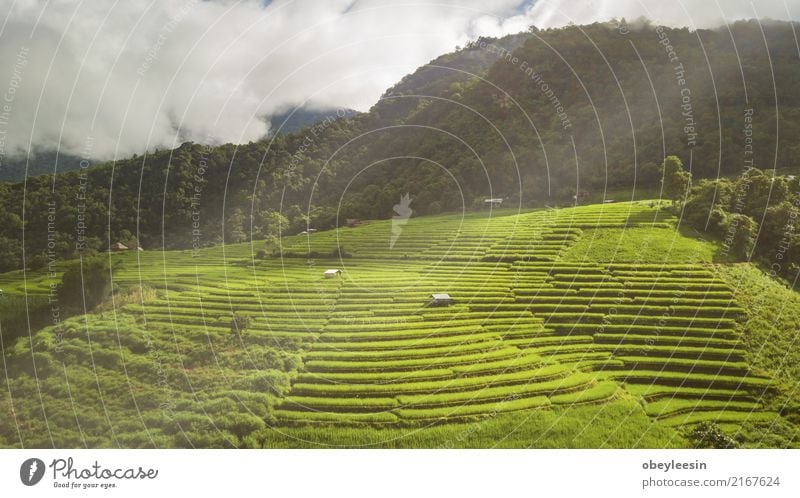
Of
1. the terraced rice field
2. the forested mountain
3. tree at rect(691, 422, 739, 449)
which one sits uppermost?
the forested mountain

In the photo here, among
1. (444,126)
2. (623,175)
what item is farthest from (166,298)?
(623,175)

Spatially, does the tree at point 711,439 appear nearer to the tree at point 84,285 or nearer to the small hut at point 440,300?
the small hut at point 440,300

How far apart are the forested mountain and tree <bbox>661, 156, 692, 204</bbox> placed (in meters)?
3.08

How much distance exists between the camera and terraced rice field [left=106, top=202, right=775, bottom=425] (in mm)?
15992

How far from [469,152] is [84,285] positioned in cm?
3424

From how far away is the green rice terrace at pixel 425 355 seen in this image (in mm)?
14734

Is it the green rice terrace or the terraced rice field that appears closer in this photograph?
the green rice terrace

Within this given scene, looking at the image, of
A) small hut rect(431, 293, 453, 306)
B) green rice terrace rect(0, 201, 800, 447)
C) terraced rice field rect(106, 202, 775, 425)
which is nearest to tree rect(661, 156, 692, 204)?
terraced rice field rect(106, 202, 775, 425)

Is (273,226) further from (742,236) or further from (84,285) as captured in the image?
(742,236)

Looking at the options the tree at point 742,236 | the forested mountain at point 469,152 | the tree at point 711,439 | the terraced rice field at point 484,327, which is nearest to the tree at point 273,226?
the forested mountain at point 469,152

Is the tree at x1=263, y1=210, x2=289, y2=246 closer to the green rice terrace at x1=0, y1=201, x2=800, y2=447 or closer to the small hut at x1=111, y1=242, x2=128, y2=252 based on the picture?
the green rice terrace at x1=0, y1=201, x2=800, y2=447

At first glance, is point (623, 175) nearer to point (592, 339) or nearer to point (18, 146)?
point (592, 339)

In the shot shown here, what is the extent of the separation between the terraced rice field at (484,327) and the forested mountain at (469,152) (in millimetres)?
4801

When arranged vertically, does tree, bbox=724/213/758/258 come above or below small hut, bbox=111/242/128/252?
below
